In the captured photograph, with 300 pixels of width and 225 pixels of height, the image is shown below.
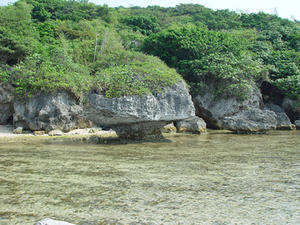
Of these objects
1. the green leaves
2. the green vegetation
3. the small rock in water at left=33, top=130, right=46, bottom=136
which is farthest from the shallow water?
the green vegetation

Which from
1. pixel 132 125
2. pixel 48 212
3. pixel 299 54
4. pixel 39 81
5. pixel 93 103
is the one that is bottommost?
pixel 48 212

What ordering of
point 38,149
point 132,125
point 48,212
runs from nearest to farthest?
point 48,212 < point 38,149 < point 132,125

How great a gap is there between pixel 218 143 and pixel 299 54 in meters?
18.1

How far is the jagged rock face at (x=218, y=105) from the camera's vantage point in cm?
2461

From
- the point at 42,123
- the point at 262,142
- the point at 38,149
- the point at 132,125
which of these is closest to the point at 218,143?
the point at 262,142

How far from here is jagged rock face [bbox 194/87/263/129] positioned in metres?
24.6

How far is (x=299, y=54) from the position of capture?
1163 inches

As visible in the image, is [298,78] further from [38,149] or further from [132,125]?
[38,149]

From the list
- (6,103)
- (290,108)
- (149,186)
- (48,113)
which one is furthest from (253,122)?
(6,103)

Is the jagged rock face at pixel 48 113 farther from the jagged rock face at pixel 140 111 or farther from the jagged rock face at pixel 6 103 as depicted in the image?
the jagged rock face at pixel 140 111

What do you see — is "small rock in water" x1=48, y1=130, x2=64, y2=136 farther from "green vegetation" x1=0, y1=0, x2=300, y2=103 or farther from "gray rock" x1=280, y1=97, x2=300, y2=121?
"gray rock" x1=280, y1=97, x2=300, y2=121

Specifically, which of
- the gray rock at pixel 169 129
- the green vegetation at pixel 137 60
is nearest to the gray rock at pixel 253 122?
the green vegetation at pixel 137 60

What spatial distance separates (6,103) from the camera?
21719 millimetres

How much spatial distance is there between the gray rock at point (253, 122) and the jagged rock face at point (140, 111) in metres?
4.49
